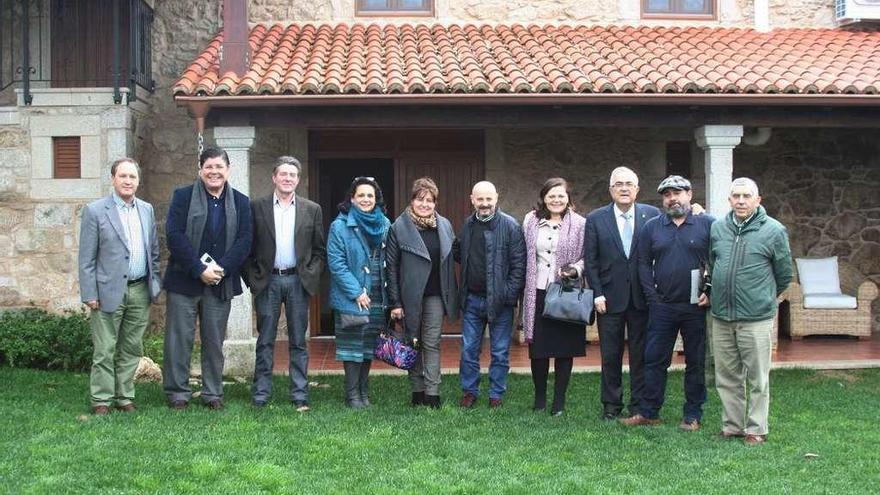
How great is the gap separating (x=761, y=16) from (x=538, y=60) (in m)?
3.36

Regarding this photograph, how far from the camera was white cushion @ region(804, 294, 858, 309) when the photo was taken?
10.8 metres

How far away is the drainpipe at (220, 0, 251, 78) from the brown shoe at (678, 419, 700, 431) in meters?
5.08

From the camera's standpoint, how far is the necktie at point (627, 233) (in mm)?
6539

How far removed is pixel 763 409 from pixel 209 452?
3393 mm

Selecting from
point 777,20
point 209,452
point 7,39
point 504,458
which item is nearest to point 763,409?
point 504,458

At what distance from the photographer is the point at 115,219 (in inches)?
259

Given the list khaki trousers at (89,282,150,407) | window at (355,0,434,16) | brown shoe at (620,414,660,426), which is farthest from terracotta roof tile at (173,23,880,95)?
brown shoe at (620,414,660,426)

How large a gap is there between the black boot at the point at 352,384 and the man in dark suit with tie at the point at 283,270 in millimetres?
302

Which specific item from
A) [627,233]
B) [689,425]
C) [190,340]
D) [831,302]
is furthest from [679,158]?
[190,340]

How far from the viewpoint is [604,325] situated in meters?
6.61

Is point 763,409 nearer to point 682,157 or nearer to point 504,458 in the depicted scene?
point 504,458

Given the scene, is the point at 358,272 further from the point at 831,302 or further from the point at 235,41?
the point at 831,302

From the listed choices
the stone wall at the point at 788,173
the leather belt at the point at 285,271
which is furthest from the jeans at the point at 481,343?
the stone wall at the point at 788,173

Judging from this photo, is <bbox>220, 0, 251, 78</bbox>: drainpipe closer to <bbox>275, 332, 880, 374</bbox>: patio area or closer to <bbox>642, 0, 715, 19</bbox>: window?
<bbox>275, 332, 880, 374</bbox>: patio area
